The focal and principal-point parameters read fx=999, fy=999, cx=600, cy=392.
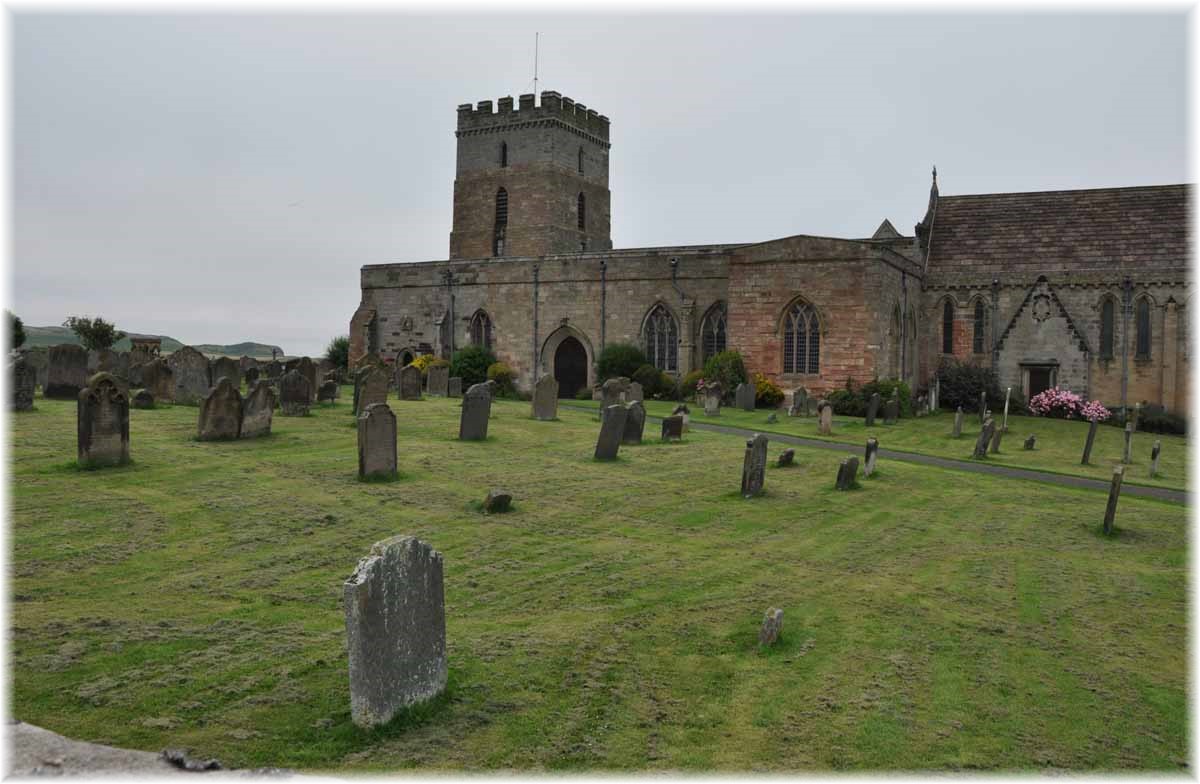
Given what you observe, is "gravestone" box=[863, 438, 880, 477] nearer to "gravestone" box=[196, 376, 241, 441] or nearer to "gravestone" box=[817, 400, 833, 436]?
"gravestone" box=[817, 400, 833, 436]

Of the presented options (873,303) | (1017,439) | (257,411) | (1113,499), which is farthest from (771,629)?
(873,303)

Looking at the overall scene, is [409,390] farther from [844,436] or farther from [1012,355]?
[1012,355]

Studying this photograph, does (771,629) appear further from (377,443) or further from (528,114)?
(528,114)

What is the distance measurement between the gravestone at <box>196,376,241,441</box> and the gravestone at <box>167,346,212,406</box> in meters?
6.86

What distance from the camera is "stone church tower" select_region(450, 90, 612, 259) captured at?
2037 inches

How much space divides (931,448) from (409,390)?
14.9 meters

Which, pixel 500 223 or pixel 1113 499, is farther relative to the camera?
pixel 500 223

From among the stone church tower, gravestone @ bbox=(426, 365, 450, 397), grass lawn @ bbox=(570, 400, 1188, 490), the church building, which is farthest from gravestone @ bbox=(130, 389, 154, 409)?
the stone church tower

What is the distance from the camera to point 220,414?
18219 mm

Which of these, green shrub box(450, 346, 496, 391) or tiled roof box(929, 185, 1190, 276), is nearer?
tiled roof box(929, 185, 1190, 276)

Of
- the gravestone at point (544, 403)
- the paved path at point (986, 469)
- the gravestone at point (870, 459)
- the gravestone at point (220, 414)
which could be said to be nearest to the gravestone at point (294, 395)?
the gravestone at point (220, 414)

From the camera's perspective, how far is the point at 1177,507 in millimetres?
17969

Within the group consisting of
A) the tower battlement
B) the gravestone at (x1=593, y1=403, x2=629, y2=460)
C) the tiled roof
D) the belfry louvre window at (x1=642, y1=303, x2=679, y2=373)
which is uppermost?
the tower battlement

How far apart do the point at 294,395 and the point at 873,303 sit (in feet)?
64.5
